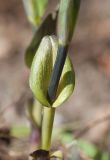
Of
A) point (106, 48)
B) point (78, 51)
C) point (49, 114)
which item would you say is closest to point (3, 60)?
point (78, 51)

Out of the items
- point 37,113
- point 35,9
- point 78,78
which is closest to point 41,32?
point 35,9

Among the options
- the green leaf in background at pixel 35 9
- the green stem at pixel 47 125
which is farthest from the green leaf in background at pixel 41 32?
the green stem at pixel 47 125

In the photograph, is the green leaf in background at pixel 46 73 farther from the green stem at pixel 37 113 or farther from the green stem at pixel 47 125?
the green stem at pixel 37 113

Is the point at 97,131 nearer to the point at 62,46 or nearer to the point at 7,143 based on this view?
the point at 7,143

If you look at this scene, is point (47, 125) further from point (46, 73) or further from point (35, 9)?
point (35, 9)

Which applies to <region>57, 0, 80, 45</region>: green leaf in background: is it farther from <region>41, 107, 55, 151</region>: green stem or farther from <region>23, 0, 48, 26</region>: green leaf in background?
<region>23, 0, 48, 26</region>: green leaf in background

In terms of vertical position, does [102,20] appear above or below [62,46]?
above

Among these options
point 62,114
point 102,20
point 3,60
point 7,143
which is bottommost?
point 7,143

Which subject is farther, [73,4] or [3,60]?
[3,60]
